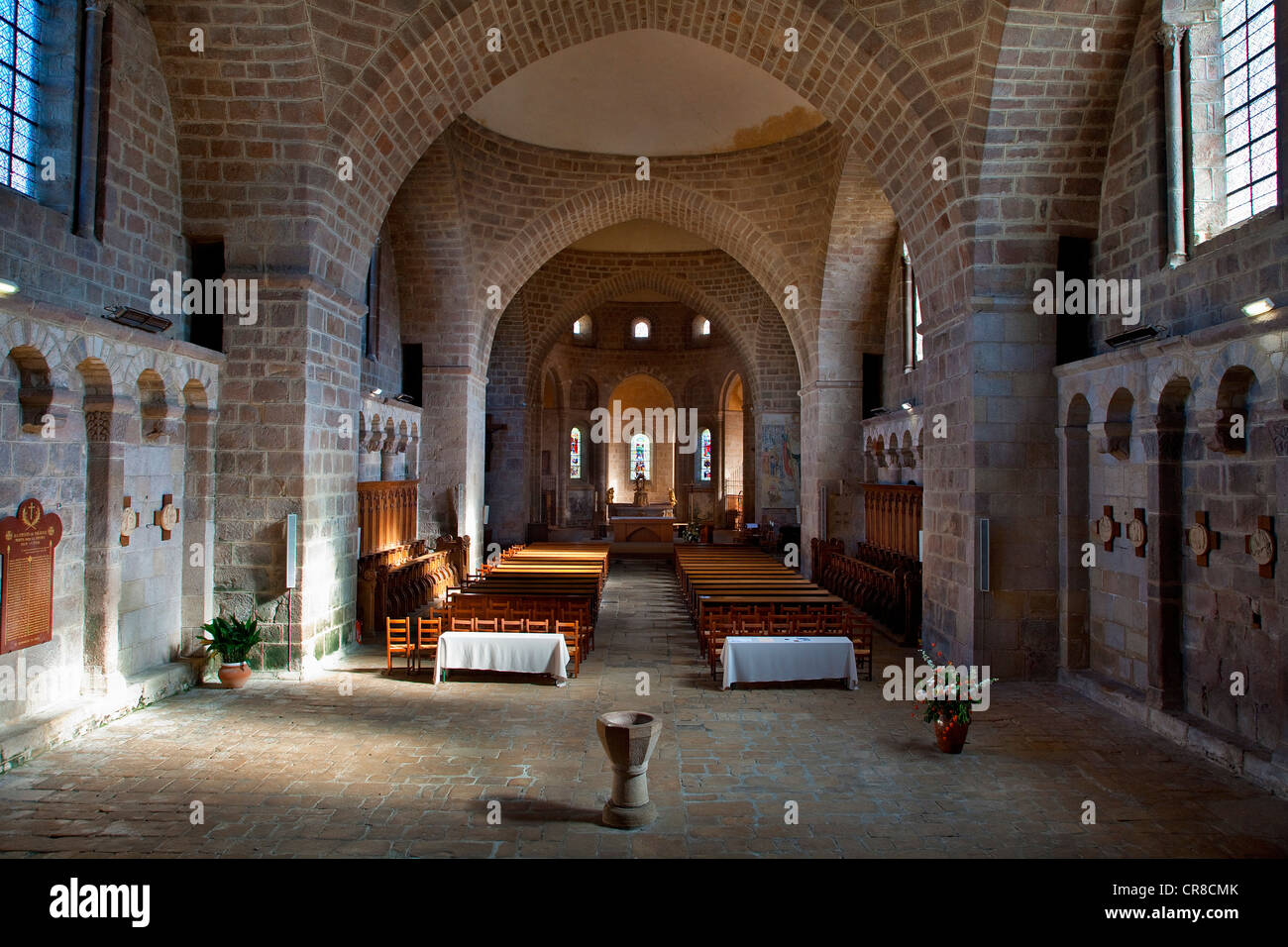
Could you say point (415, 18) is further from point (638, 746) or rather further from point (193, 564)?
point (638, 746)

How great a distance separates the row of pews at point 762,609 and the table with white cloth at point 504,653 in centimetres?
190

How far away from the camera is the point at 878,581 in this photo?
14.3 m

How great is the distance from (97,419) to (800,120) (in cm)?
1379

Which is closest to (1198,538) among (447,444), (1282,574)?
(1282,574)

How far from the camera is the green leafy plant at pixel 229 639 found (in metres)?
9.38

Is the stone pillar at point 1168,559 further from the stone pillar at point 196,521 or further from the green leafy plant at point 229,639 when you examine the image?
the stone pillar at point 196,521

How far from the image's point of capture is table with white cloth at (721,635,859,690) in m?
9.37

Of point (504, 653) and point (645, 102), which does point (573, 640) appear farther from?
point (645, 102)

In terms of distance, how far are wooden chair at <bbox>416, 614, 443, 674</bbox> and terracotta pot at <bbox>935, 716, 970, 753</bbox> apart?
5.78 metres

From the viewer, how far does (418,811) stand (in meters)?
5.79

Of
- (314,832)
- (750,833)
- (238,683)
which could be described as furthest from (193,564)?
(750,833)

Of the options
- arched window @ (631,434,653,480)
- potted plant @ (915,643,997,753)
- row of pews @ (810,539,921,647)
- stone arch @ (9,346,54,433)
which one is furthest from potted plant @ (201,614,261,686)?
arched window @ (631,434,653,480)
